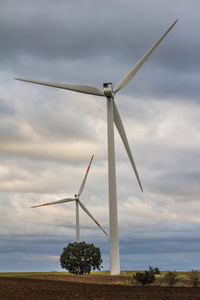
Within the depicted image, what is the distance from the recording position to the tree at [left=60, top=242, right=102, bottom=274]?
6075cm

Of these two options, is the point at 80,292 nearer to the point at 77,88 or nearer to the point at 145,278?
the point at 145,278

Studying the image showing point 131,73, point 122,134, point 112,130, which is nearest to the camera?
point 112,130

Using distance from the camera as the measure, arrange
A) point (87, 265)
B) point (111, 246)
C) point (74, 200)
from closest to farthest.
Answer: point (111, 246)
point (87, 265)
point (74, 200)

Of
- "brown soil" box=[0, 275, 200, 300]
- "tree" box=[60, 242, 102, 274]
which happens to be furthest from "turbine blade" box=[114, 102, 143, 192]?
"brown soil" box=[0, 275, 200, 300]

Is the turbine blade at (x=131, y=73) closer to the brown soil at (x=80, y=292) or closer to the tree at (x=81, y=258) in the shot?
the tree at (x=81, y=258)

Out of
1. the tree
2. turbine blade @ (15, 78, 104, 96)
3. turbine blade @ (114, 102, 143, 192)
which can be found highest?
turbine blade @ (15, 78, 104, 96)

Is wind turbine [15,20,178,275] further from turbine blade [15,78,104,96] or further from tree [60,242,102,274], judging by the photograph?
tree [60,242,102,274]

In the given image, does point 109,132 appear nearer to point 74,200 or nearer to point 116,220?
point 116,220

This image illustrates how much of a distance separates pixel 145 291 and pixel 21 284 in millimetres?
9914

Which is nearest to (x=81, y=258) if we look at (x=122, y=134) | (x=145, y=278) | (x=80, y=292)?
(x=122, y=134)

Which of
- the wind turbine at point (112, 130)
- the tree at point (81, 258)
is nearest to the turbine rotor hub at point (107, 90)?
the wind turbine at point (112, 130)

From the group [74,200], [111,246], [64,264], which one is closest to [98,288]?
[111,246]

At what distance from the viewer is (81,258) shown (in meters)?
60.8

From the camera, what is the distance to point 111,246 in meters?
52.4
